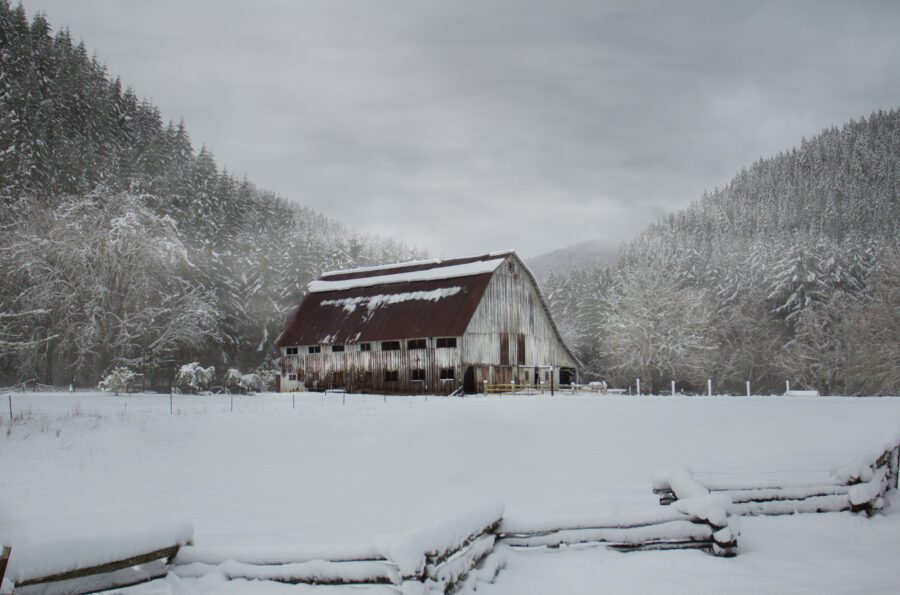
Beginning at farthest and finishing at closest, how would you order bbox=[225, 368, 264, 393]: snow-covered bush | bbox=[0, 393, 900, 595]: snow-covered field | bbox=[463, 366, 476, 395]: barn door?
1. bbox=[225, 368, 264, 393]: snow-covered bush
2. bbox=[463, 366, 476, 395]: barn door
3. bbox=[0, 393, 900, 595]: snow-covered field

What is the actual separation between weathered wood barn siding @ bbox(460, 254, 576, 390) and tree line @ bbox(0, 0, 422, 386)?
20.9 m

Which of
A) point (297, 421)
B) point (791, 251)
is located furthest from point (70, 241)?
point (791, 251)

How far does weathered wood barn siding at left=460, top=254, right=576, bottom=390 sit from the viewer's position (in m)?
42.0

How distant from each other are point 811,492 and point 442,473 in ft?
25.1

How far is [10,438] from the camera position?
18516mm

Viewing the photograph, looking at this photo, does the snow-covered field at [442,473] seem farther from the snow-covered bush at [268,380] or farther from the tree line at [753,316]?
the tree line at [753,316]

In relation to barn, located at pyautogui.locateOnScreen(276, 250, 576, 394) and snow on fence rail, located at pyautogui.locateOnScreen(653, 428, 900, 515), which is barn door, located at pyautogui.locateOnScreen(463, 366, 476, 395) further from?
snow on fence rail, located at pyautogui.locateOnScreen(653, 428, 900, 515)

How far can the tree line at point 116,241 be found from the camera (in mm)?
46031

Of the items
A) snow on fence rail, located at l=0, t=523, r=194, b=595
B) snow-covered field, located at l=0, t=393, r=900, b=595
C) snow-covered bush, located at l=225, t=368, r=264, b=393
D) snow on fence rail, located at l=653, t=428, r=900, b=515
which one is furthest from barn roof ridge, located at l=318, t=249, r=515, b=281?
snow on fence rail, located at l=0, t=523, r=194, b=595

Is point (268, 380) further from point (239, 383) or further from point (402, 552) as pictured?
point (402, 552)

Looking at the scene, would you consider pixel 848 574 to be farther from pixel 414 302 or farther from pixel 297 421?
pixel 414 302

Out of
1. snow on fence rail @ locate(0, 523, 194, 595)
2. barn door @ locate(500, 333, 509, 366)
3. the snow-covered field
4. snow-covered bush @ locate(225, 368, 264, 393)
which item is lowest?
the snow-covered field

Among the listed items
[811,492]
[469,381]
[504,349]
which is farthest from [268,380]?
[811,492]

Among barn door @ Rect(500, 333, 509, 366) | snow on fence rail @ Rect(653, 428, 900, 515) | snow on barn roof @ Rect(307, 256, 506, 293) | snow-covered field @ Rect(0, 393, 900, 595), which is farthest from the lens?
snow on barn roof @ Rect(307, 256, 506, 293)
